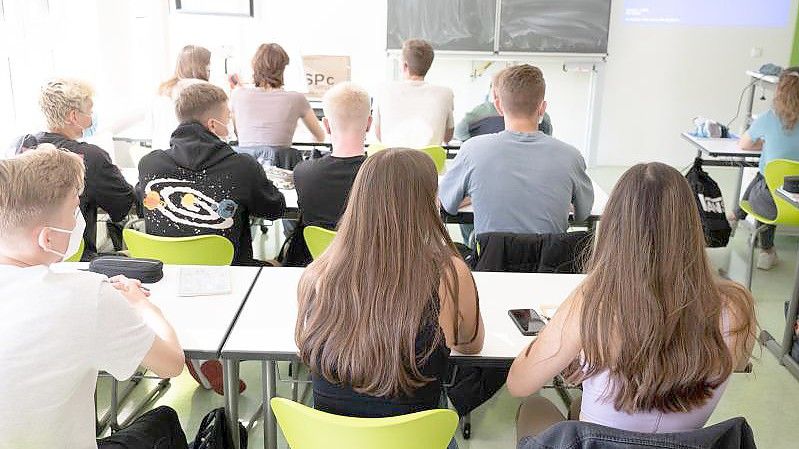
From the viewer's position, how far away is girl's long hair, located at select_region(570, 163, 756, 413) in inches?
61.8

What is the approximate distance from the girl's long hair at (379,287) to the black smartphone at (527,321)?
1.36 feet

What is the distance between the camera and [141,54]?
6207mm

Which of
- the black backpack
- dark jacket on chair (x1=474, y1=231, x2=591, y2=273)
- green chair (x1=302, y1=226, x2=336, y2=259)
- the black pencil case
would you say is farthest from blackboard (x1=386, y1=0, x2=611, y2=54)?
the black backpack

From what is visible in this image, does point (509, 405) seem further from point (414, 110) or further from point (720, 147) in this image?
point (720, 147)

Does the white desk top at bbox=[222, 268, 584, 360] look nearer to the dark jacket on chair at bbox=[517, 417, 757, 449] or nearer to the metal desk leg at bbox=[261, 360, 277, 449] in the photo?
the metal desk leg at bbox=[261, 360, 277, 449]

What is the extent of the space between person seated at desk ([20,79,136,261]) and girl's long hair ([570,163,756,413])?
2225 mm

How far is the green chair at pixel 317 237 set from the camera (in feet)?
8.94

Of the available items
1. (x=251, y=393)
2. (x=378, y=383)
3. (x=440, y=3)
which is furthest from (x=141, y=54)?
(x=378, y=383)

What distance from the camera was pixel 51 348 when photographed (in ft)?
4.87

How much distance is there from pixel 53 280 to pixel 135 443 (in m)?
0.50

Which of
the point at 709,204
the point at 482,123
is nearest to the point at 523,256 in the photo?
the point at 482,123

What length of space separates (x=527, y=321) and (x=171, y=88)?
3.02 meters

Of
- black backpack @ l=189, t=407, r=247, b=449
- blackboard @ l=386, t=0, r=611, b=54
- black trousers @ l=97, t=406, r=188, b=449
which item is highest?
blackboard @ l=386, t=0, r=611, b=54

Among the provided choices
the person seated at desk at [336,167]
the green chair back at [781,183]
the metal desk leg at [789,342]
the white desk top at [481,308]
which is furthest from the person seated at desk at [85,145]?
the green chair back at [781,183]
